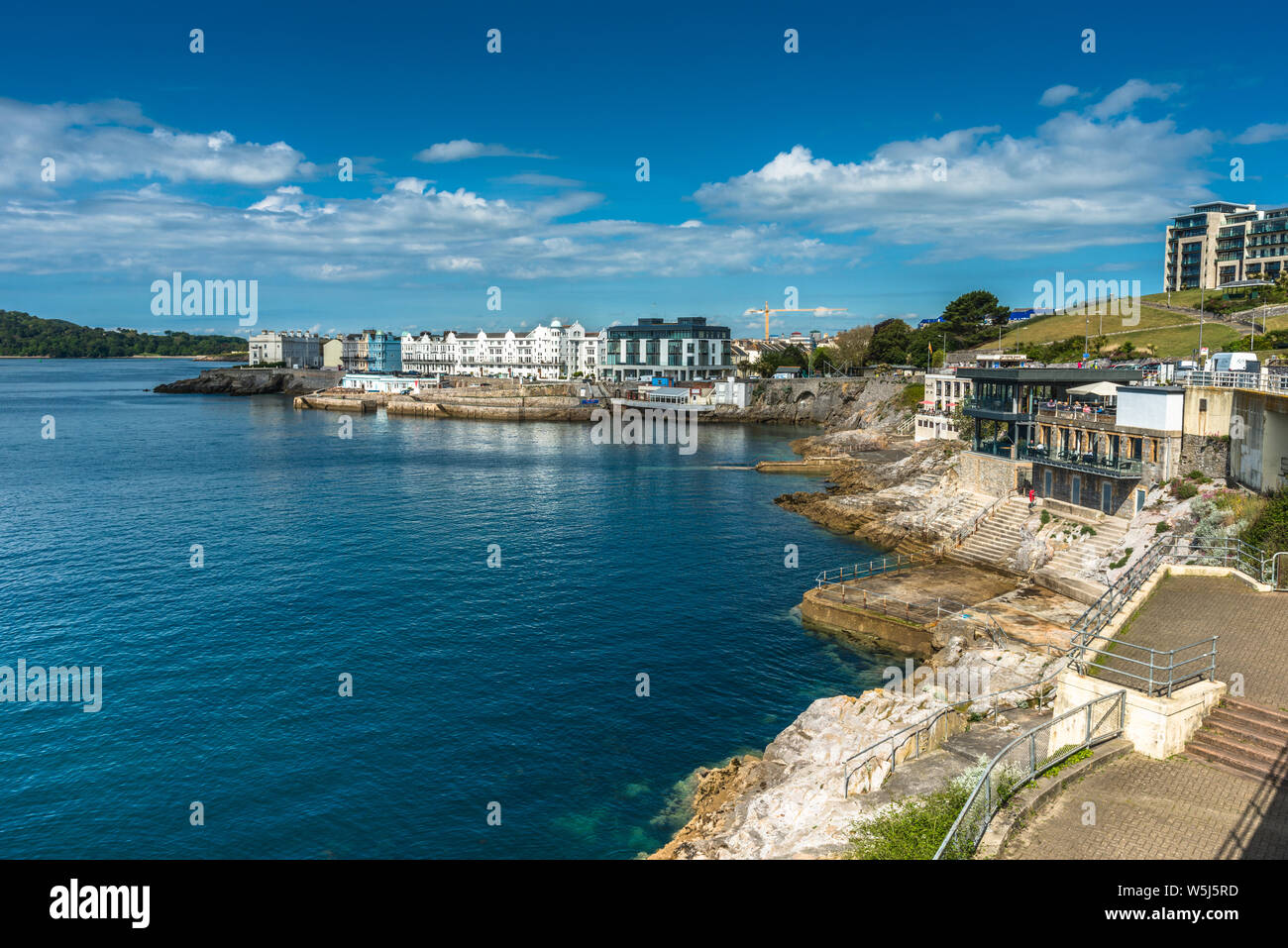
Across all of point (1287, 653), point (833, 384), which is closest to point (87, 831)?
point (1287, 653)

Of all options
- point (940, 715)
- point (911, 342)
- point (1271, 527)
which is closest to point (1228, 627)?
point (940, 715)

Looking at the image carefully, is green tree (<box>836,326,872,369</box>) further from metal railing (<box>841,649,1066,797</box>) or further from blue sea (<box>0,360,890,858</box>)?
metal railing (<box>841,649,1066,797</box>)

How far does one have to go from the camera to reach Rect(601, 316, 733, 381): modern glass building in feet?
563

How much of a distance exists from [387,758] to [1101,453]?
37.0 m

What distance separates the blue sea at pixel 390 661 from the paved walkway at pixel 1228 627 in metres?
11.6

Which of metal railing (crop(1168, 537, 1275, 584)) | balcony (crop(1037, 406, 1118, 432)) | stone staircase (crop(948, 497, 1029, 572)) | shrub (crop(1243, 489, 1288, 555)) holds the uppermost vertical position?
balcony (crop(1037, 406, 1118, 432))

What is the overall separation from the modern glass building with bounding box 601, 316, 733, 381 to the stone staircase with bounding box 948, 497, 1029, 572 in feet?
420

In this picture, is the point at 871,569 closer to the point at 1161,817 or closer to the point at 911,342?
the point at 1161,817

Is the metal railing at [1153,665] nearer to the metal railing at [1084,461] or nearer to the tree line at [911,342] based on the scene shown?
the metal railing at [1084,461]

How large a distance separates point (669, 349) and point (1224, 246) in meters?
101
